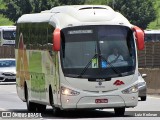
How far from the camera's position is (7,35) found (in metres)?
87.9

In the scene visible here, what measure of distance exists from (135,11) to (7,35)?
93.3 ft

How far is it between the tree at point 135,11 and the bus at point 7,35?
81.9 ft

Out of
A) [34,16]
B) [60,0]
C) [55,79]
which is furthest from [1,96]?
[60,0]

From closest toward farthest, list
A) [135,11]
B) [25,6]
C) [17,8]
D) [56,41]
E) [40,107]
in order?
[56,41]
[40,107]
[25,6]
[17,8]
[135,11]

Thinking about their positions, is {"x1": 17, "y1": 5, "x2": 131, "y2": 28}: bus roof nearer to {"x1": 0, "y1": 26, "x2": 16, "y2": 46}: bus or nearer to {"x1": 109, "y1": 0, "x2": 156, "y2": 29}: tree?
{"x1": 0, "y1": 26, "x2": 16, "y2": 46}: bus

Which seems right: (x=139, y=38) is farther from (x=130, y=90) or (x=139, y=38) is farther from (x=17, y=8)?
(x=17, y=8)

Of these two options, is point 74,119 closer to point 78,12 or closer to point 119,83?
point 119,83

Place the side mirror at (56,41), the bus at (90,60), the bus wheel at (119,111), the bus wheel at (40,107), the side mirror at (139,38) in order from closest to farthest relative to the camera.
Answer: the side mirror at (56,41) < the bus at (90,60) < the side mirror at (139,38) < the bus wheel at (119,111) < the bus wheel at (40,107)

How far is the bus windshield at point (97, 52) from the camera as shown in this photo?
21.2 meters

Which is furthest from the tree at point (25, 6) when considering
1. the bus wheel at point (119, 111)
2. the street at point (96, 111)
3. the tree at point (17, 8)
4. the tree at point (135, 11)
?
the bus wheel at point (119, 111)

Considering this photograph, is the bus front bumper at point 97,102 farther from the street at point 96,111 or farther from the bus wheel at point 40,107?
the bus wheel at point 40,107

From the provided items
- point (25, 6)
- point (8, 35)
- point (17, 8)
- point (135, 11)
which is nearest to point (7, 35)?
point (8, 35)

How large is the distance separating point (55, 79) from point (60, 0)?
87.8m

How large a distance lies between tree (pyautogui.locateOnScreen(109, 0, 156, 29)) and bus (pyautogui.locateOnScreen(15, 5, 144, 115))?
293 ft
